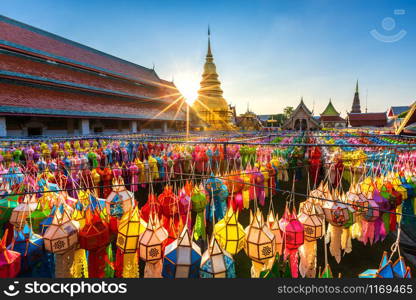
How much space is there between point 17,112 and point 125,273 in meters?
14.4

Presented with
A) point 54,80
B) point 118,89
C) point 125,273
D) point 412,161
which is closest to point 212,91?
point 118,89

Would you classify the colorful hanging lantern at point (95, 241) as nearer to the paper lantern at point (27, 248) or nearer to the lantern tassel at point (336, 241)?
the paper lantern at point (27, 248)

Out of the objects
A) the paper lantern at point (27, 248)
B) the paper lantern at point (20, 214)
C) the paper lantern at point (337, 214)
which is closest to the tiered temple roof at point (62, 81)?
the paper lantern at point (20, 214)

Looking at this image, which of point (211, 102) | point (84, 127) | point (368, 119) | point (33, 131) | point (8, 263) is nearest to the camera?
point (8, 263)

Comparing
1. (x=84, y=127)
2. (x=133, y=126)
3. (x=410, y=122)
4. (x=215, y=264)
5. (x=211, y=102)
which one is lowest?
(x=215, y=264)

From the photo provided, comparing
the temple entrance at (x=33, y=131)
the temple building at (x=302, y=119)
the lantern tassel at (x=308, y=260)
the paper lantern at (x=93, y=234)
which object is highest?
the temple building at (x=302, y=119)

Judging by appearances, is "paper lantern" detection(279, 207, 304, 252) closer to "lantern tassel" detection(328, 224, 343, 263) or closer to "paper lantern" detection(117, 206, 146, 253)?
"lantern tassel" detection(328, 224, 343, 263)

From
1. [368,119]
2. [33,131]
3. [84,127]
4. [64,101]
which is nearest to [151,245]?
[84,127]

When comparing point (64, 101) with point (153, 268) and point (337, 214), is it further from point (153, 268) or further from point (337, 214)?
point (337, 214)

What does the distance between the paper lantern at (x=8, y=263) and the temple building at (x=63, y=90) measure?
45.2ft

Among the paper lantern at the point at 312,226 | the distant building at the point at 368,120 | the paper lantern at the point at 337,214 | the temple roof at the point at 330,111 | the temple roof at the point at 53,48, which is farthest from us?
the temple roof at the point at 330,111

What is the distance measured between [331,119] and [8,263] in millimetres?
53852

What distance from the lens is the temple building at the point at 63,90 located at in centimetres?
1316

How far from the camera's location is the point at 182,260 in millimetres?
1756
